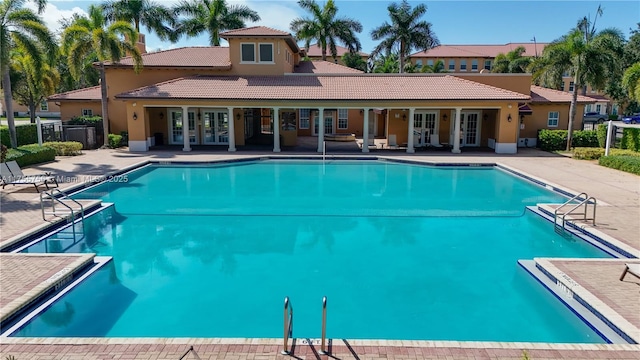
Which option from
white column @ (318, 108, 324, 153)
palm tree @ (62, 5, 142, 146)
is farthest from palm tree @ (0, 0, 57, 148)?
white column @ (318, 108, 324, 153)

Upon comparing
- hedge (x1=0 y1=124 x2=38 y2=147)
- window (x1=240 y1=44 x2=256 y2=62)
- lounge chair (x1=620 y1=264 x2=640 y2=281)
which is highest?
window (x1=240 y1=44 x2=256 y2=62)

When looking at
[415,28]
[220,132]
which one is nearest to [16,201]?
[220,132]

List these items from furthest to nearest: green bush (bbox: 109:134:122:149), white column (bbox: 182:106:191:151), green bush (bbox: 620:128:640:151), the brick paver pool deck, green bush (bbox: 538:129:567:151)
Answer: green bush (bbox: 109:134:122:149)
green bush (bbox: 538:129:567:151)
white column (bbox: 182:106:191:151)
green bush (bbox: 620:128:640:151)
the brick paver pool deck

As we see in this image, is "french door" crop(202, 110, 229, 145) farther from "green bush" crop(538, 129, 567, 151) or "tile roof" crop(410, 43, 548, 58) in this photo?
"tile roof" crop(410, 43, 548, 58)

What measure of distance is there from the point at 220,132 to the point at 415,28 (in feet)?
67.7

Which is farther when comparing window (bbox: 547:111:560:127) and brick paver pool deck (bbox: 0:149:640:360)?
window (bbox: 547:111:560:127)

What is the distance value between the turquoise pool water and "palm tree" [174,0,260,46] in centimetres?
2835

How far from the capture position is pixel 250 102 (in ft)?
82.6

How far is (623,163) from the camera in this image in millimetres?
20016

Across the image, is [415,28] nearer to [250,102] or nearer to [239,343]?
[250,102]

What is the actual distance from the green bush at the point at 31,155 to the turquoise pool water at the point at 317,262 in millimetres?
5004

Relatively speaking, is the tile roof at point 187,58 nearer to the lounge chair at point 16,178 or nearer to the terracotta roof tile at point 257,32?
the terracotta roof tile at point 257,32

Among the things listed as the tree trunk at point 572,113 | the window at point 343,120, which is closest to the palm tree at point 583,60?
the tree trunk at point 572,113

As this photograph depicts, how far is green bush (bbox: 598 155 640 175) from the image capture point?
1923 centimetres
